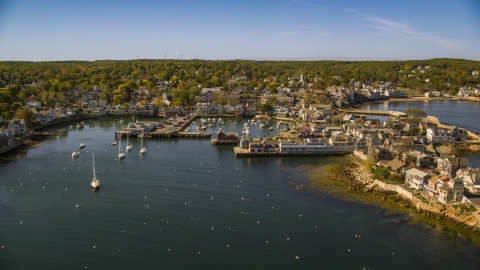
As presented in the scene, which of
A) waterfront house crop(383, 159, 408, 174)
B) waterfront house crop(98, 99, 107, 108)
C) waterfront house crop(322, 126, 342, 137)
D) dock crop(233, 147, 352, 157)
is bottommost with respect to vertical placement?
dock crop(233, 147, 352, 157)

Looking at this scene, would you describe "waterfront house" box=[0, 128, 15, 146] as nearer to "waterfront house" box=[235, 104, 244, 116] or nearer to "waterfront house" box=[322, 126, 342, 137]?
"waterfront house" box=[322, 126, 342, 137]

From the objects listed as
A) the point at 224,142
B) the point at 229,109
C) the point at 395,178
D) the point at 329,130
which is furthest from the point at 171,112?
the point at 395,178

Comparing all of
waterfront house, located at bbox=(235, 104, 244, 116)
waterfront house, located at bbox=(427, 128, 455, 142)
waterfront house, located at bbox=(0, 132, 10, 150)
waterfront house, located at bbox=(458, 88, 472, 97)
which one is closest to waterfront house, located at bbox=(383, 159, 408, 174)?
waterfront house, located at bbox=(427, 128, 455, 142)

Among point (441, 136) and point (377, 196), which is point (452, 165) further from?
point (441, 136)

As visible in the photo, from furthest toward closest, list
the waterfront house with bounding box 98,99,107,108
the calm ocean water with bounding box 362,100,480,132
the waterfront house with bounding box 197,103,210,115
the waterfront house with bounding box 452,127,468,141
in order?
1. the waterfront house with bounding box 98,99,107,108
2. the waterfront house with bounding box 197,103,210,115
3. the calm ocean water with bounding box 362,100,480,132
4. the waterfront house with bounding box 452,127,468,141

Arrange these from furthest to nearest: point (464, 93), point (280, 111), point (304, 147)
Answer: point (464, 93)
point (280, 111)
point (304, 147)

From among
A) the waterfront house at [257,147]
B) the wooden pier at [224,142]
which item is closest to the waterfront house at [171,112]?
the wooden pier at [224,142]
